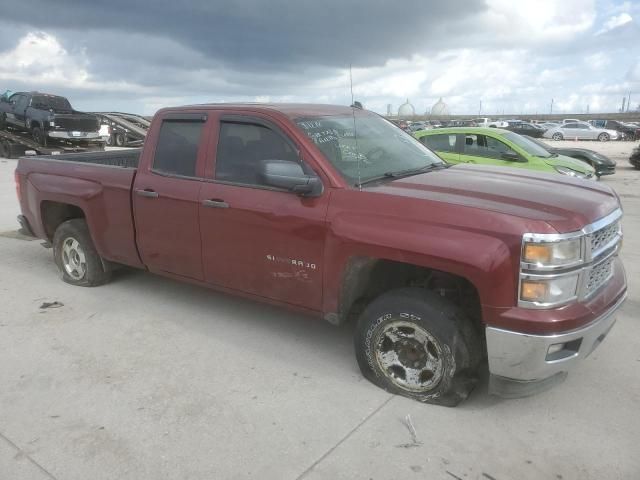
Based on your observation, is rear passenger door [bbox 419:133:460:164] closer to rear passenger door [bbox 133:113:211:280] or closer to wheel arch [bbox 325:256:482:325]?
rear passenger door [bbox 133:113:211:280]

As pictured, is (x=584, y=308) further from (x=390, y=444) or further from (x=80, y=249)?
(x=80, y=249)

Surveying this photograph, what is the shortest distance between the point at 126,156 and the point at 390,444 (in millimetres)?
4631

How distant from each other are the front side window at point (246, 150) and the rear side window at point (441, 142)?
6360 millimetres

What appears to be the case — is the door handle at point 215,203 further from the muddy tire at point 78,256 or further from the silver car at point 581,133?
the silver car at point 581,133

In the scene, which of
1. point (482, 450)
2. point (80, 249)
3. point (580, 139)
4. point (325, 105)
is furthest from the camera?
point (580, 139)

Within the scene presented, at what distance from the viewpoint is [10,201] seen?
1084 cm

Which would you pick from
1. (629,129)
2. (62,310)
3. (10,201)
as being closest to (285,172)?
(62,310)

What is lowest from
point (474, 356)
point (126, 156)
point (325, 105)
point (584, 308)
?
point (474, 356)

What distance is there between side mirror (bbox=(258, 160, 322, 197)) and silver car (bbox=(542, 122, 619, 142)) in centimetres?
3969

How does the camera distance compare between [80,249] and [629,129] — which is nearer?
[80,249]

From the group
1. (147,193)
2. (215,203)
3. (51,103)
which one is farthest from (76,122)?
(215,203)

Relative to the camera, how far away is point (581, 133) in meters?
38.3

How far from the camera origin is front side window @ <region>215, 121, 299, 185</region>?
368 centimetres

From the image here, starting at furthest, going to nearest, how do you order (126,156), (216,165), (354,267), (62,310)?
(126,156) < (62,310) < (216,165) < (354,267)
